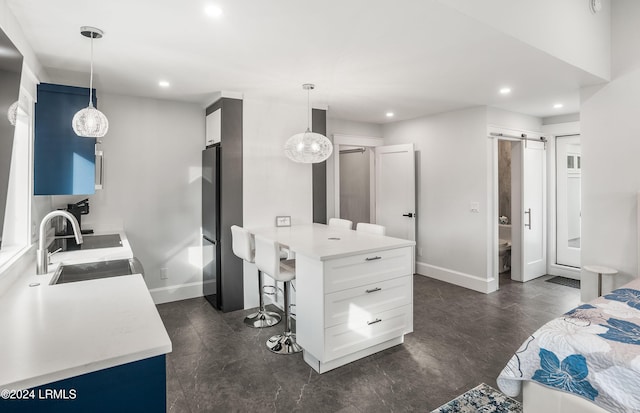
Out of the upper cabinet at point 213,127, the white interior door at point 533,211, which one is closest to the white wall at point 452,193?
the white interior door at point 533,211

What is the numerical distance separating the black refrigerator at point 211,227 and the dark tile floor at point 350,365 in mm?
236

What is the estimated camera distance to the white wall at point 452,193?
4457mm

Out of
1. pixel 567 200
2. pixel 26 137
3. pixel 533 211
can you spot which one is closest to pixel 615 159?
pixel 533 211

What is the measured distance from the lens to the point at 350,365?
2.68 m

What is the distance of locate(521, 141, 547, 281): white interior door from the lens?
492 cm

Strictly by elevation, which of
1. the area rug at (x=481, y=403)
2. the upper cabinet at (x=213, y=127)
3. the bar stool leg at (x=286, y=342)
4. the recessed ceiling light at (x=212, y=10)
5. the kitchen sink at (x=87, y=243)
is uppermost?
the recessed ceiling light at (x=212, y=10)

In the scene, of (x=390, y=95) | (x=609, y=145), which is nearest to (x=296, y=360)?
(x=390, y=95)

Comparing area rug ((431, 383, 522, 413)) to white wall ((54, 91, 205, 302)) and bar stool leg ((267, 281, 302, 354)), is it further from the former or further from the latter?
white wall ((54, 91, 205, 302))

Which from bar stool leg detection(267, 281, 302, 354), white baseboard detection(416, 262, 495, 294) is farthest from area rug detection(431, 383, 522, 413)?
white baseboard detection(416, 262, 495, 294)

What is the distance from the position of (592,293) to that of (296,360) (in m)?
3.07

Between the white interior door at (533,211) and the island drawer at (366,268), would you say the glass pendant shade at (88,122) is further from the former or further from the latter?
the white interior door at (533,211)

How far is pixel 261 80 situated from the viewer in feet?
10.8

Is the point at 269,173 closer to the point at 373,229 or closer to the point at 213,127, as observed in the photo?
the point at 213,127

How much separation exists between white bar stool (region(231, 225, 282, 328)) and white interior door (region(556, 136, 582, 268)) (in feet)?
14.6
